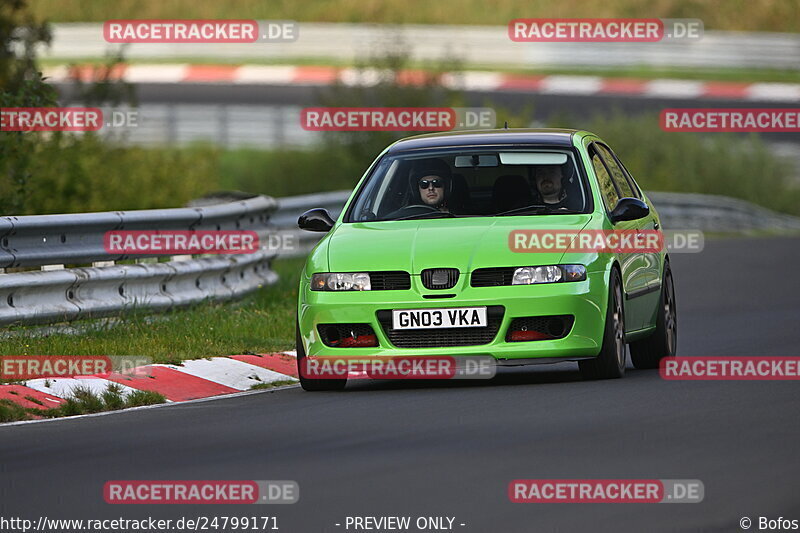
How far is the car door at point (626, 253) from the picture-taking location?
1202 centimetres

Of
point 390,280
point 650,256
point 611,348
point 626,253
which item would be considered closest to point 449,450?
point 390,280

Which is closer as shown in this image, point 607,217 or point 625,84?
point 607,217

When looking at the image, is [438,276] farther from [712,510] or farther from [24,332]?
[712,510]

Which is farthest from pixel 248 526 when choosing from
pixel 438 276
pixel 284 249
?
pixel 284 249

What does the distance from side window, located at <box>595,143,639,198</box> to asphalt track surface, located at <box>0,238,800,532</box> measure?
1623 mm

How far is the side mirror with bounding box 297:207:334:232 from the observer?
486 inches

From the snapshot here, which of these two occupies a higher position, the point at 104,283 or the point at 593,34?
the point at 593,34

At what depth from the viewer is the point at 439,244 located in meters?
11.4

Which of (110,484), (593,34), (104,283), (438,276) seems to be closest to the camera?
(110,484)

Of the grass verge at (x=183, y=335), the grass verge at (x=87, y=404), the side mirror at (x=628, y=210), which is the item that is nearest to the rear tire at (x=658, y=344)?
the side mirror at (x=628, y=210)

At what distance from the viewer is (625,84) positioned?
44.9 meters

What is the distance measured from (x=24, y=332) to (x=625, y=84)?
110 feet

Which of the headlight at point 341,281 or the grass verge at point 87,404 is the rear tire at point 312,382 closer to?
the headlight at point 341,281

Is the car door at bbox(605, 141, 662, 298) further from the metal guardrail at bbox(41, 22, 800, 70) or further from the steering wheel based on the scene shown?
the metal guardrail at bbox(41, 22, 800, 70)
